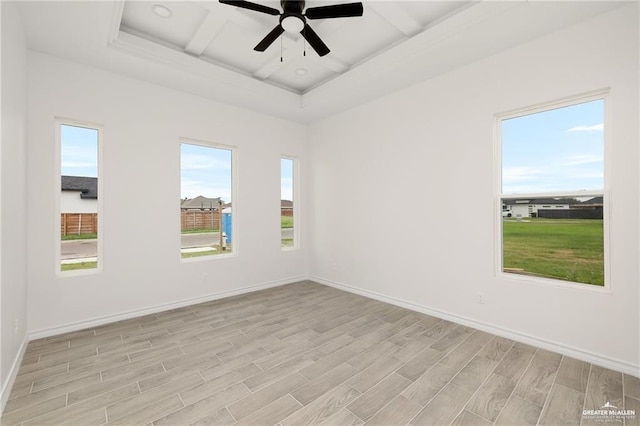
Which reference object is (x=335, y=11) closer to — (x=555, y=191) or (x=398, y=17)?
(x=398, y=17)

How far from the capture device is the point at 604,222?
2.52m

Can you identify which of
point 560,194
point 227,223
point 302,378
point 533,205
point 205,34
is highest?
point 205,34

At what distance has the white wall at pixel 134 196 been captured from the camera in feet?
9.96

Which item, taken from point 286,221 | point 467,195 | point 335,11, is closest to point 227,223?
point 286,221

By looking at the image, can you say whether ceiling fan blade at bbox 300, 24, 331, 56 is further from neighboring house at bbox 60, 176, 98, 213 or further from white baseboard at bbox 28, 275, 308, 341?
white baseboard at bbox 28, 275, 308, 341

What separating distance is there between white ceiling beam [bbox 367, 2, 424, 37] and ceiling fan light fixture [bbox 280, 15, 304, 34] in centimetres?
70

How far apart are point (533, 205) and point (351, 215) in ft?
8.12

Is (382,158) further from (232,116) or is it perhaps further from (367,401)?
(367,401)

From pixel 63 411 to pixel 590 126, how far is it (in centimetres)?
479

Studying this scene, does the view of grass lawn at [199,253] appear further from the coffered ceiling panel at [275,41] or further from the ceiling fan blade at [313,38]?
the ceiling fan blade at [313,38]

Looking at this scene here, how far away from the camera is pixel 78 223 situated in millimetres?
3314

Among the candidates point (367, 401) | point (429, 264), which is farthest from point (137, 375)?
point (429, 264)

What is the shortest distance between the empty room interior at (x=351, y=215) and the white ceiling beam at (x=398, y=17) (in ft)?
0.07

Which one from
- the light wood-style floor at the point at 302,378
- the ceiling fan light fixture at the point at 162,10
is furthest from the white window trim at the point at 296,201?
the ceiling fan light fixture at the point at 162,10
